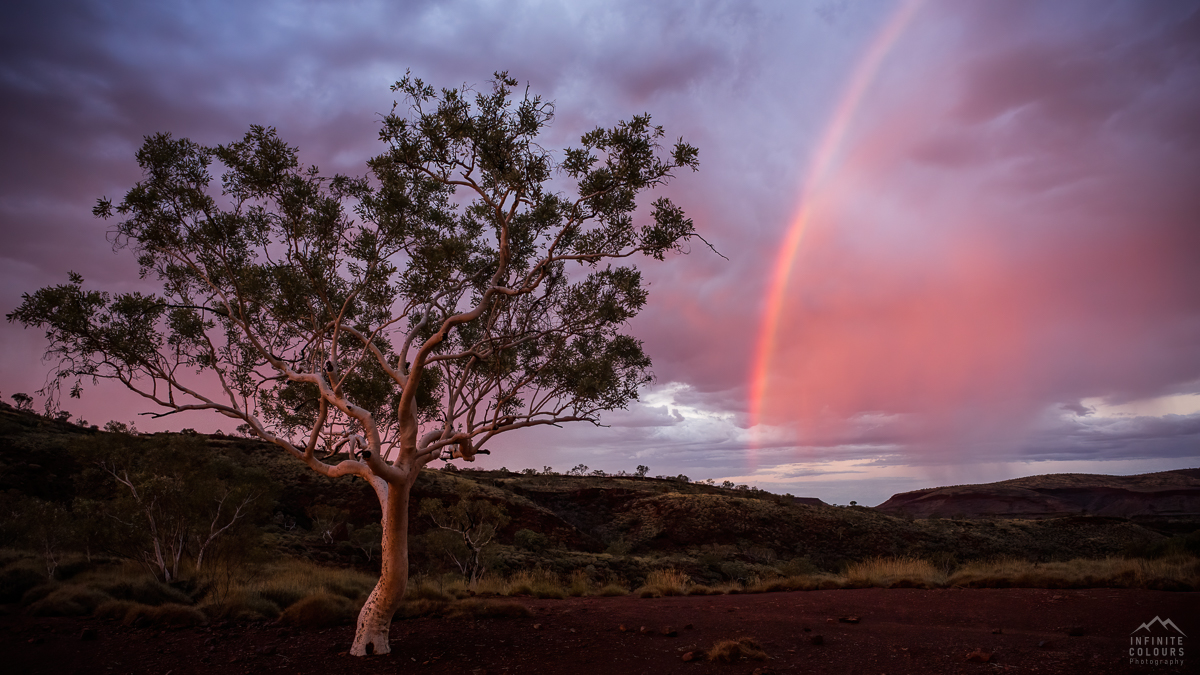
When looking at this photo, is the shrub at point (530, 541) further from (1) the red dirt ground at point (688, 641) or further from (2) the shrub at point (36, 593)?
(2) the shrub at point (36, 593)

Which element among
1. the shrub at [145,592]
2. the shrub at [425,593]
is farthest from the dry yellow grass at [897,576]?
the shrub at [145,592]

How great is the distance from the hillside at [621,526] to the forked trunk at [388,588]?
1688cm

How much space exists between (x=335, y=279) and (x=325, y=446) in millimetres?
3527

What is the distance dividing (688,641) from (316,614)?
742 centimetres

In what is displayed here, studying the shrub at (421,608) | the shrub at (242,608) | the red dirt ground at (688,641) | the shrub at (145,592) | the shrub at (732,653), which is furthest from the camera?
the shrub at (145,592)

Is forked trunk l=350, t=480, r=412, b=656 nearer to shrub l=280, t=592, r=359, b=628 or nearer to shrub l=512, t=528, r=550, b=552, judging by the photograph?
shrub l=280, t=592, r=359, b=628

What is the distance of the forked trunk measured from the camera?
9.91 meters

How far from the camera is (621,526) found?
4316 centimetres

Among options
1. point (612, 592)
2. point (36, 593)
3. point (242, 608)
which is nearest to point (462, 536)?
point (612, 592)

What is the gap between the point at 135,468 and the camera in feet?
69.6

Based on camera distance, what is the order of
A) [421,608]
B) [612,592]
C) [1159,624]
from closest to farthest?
[1159,624] → [421,608] → [612,592]

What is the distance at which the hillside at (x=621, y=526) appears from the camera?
29641mm

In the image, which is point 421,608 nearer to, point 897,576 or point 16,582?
point 16,582

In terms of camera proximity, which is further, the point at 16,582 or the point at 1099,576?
the point at 1099,576
